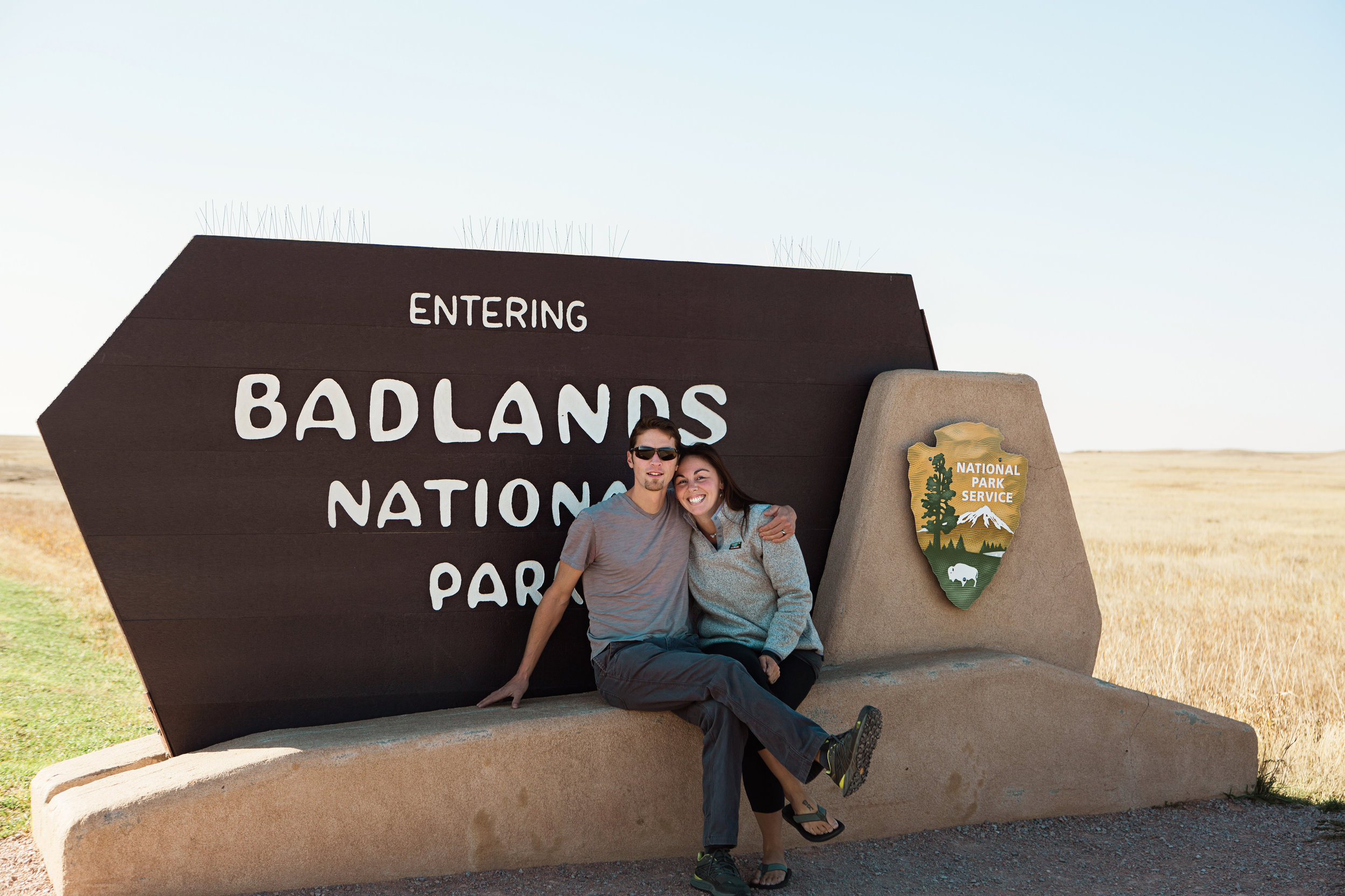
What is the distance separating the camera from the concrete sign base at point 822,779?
3.46m

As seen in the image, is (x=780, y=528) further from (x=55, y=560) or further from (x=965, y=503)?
(x=55, y=560)

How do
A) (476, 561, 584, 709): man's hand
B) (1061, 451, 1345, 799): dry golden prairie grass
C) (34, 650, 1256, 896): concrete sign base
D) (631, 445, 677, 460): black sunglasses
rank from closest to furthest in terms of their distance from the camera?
(34, 650, 1256, 896): concrete sign base < (631, 445, 677, 460): black sunglasses < (476, 561, 584, 709): man's hand < (1061, 451, 1345, 799): dry golden prairie grass

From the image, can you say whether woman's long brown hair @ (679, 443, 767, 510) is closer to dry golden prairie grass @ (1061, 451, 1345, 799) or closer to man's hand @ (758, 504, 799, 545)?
man's hand @ (758, 504, 799, 545)

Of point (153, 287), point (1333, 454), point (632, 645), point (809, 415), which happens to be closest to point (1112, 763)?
point (809, 415)

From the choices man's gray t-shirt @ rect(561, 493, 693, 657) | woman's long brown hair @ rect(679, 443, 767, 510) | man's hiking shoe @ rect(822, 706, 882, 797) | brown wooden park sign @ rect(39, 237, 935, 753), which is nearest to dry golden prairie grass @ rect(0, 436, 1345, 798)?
man's hiking shoe @ rect(822, 706, 882, 797)

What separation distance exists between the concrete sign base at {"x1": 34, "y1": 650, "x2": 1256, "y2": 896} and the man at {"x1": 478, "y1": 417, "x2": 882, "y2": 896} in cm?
30

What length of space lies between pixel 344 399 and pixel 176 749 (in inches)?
62.1

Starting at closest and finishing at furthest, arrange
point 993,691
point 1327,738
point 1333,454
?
point 993,691 → point 1327,738 → point 1333,454

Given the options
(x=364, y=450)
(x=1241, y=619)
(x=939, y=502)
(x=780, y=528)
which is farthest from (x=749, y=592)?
(x=1241, y=619)

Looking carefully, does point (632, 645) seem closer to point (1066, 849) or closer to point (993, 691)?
point (993, 691)

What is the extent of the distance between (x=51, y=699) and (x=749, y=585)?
16.5 feet

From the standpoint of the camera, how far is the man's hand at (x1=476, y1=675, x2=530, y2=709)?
13.0ft

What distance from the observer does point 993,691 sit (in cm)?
429

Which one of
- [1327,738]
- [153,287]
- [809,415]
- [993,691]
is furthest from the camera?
[1327,738]
